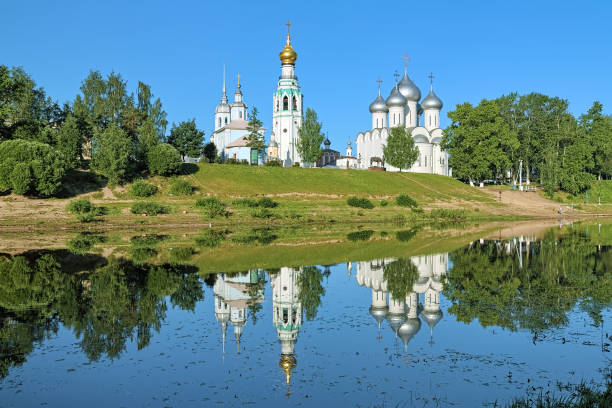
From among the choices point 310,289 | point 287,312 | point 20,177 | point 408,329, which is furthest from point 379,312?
point 20,177

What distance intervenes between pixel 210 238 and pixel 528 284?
62.4 ft

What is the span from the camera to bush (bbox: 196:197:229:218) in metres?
40.9

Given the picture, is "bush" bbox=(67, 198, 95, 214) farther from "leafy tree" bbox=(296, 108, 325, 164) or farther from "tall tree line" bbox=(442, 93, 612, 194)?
"tall tree line" bbox=(442, 93, 612, 194)

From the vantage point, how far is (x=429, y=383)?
8.89 metres

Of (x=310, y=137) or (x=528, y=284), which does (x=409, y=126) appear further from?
(x=528, y=284)

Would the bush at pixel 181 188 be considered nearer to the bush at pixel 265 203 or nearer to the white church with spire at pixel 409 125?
the bush at pixel 265 203

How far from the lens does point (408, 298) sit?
1542cm

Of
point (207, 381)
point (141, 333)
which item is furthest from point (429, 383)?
point (141, 333)

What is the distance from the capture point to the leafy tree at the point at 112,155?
46719 millimetres

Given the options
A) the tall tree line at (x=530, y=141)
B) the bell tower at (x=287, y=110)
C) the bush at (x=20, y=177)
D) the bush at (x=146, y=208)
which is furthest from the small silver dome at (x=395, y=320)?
the bell tower at (x=287, y=110)

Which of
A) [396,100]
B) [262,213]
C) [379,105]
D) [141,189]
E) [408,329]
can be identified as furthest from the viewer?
[379,105]

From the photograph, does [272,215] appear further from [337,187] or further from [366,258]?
[366,258]

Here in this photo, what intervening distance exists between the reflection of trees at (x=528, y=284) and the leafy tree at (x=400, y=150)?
4442cm

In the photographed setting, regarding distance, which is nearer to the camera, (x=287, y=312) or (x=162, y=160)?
(x=287, y=312)
